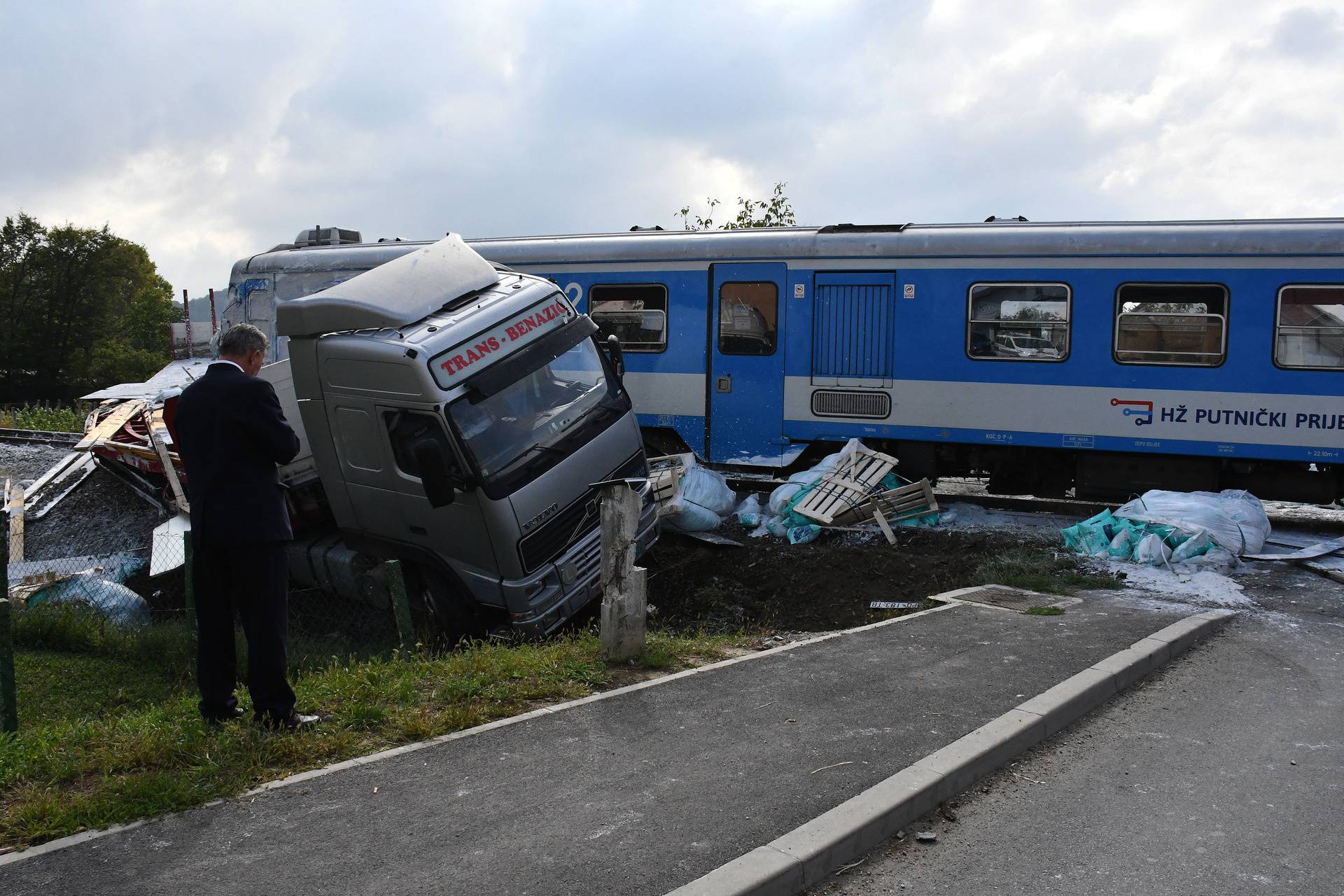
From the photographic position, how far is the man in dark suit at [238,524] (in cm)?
498

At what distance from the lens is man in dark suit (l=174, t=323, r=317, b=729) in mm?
4977

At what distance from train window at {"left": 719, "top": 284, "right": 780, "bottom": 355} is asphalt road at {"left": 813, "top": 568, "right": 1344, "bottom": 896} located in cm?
689

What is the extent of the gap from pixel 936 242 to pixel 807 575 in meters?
4.31

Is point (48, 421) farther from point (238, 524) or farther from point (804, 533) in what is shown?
point (238, 524)

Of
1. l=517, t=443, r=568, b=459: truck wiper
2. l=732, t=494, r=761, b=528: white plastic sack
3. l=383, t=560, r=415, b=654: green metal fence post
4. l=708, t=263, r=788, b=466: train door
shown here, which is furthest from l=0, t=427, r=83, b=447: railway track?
l=383, t=560, r=415, b=654: green metal fence post

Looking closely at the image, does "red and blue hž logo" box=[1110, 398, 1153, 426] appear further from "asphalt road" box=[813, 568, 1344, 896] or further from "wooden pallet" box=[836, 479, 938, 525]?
"asphalt road" box=[813, 568, 1344, 896]

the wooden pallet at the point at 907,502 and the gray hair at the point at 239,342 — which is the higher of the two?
the gray hair at the point at 239,342

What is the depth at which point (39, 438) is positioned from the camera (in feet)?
72.1

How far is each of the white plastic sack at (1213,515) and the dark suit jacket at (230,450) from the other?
7839 mm

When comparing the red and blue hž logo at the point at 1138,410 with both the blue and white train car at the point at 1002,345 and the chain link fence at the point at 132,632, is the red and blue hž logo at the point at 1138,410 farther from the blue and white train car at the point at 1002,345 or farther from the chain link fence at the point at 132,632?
the chain link fence at the point at 132,632

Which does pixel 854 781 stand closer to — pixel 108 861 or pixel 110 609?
pixel 108 861

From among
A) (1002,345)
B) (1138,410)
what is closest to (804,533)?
(1002,345)

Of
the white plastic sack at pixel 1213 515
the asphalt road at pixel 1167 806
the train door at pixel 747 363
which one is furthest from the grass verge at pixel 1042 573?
the train door at pixel 747 363

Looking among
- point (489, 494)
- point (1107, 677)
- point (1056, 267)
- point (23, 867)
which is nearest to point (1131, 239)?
point (1056, 267)
